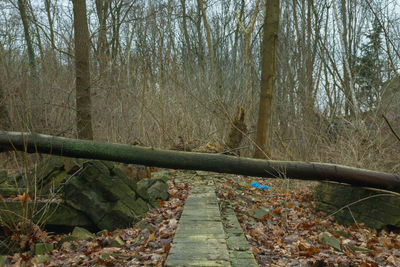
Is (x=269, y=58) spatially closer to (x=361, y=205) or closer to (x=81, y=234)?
(x=361, y=205)

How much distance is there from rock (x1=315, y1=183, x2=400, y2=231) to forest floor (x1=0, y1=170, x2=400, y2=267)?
0.16 metres

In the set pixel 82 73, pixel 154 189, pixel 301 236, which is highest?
pixel 82 73

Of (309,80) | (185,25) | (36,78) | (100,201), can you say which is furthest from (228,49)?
(100,201)

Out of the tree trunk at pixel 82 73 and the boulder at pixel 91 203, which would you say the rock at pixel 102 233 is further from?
the tree trunk at pixel 82 73

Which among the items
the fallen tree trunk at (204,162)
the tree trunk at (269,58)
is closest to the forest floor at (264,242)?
the fallen tree trunk at (204,162)

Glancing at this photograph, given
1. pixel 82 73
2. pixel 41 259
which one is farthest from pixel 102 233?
pixel 82 73

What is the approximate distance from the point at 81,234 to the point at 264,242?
7.85 ft

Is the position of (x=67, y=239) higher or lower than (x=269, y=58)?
lower

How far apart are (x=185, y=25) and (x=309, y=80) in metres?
8.94

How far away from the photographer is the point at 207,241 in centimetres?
351

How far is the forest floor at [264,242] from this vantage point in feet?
11.5

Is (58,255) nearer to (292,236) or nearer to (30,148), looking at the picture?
(30,148)

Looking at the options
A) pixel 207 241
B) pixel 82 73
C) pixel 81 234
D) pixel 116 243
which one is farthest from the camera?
pixel 82 73

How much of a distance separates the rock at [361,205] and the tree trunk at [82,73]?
523 centimetres
